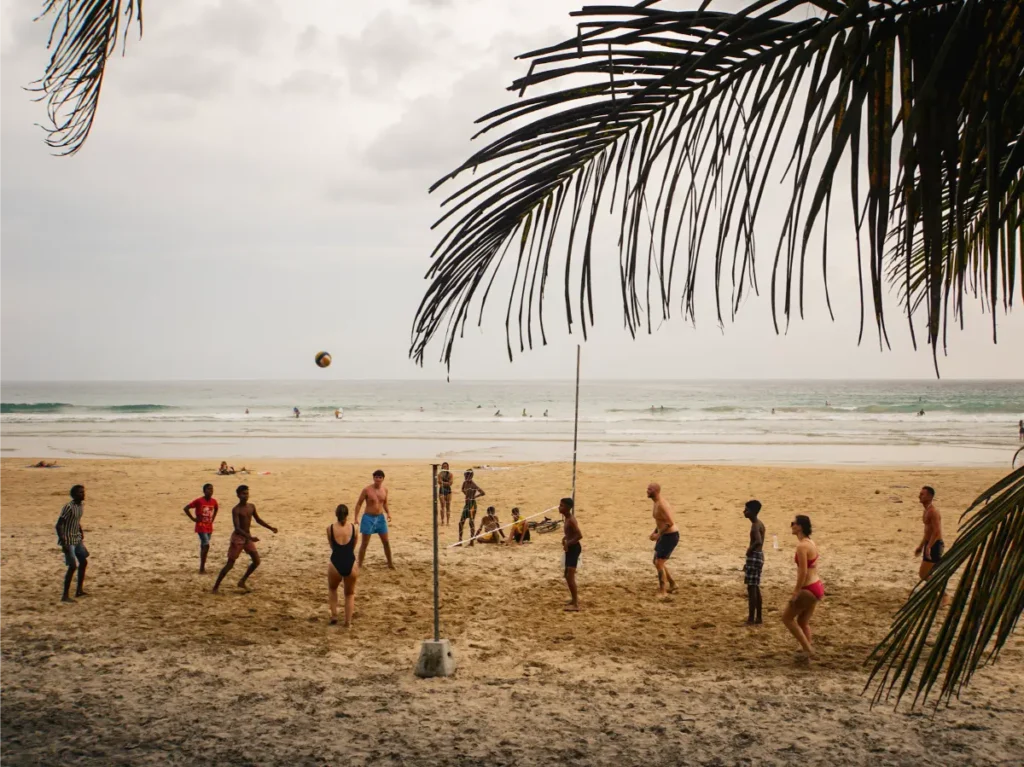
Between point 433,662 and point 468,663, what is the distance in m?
0.55

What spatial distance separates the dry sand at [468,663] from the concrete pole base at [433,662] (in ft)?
0.49

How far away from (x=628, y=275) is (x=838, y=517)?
56.4 feet

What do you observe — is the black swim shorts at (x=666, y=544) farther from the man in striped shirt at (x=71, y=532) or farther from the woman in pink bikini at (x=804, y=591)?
the man in striped shirt at (x=71, y=532)

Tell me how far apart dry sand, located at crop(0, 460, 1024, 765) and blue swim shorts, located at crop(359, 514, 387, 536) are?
2.17ft

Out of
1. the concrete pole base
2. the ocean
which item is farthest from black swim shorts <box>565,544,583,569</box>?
the ocean

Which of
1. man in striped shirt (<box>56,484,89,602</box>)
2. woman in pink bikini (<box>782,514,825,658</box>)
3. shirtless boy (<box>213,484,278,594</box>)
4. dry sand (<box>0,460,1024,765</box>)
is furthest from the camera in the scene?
shirtless boy (<box>213,484,278,594</box>)

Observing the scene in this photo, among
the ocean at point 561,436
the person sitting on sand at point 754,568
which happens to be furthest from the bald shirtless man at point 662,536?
the ocean at point 561,436

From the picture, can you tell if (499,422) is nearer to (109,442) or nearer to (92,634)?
(109,442)

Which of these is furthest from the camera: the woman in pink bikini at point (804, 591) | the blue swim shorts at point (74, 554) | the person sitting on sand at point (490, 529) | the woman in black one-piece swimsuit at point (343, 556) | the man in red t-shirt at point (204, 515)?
the person sitting on sand at point (490, 529)

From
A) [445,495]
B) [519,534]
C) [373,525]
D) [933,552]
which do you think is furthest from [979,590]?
[445,495]

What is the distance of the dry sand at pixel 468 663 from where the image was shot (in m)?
6.06

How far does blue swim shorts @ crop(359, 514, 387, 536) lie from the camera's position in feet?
37.9

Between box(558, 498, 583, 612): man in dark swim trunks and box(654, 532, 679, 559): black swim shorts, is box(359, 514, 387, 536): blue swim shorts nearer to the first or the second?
box(558, 498, 583, 612): man in dark swim trunks

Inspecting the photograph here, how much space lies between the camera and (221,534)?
1527cm
